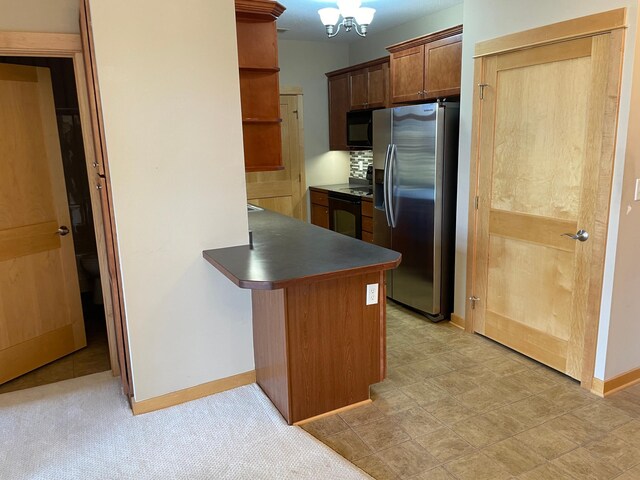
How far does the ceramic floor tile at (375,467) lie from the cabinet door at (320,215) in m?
3.76

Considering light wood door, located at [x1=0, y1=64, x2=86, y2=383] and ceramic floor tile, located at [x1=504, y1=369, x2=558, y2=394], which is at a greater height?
light wood door, located at [x1=0, y1=64, x2=86, y2=383]

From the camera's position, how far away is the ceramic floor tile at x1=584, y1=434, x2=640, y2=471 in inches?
84.7

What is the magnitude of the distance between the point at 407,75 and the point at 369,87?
3.21ft

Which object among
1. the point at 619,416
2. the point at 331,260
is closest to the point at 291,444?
the point at 331,260

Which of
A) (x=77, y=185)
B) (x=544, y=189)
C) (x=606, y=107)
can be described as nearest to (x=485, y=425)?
(x=544, y=189)

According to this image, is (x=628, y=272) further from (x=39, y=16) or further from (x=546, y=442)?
(x=39, y=16)

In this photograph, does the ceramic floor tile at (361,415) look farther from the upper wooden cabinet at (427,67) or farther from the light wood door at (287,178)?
the light wood door at (287,178)

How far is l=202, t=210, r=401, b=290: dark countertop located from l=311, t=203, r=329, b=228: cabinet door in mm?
2638

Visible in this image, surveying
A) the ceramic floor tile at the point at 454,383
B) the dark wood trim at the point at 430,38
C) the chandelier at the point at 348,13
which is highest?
the chandelier at the point at 348,13

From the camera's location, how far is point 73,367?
3238 millimetres

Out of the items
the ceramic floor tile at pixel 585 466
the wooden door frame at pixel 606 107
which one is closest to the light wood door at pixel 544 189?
the wooden door frame at pixel 606 107

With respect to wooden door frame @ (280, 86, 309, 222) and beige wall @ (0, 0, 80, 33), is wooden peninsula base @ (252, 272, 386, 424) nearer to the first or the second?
beige wall @ (0, 0, 80, 33)

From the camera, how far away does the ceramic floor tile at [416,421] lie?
2416 mm

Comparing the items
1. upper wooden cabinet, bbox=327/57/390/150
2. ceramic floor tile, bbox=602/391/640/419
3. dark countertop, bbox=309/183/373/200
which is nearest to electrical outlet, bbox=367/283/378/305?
ceramic floor tile, bbox=602/391/640/419
